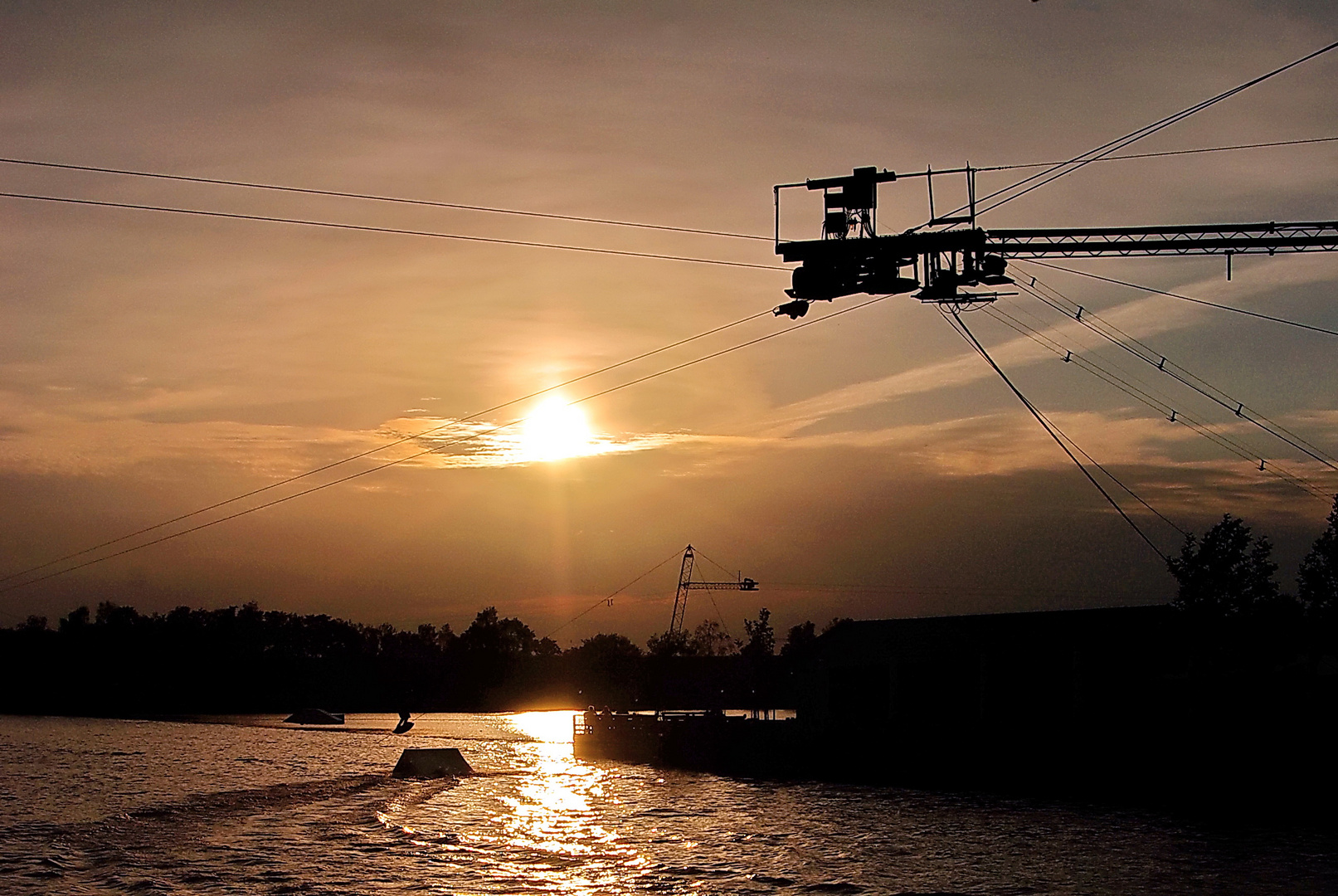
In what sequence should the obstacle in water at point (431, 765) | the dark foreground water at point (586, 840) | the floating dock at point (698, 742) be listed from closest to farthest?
the dark foreground water at point (586, 840) < the obstacle in water at point (431, 765) < the floating dock at point (698, 742)

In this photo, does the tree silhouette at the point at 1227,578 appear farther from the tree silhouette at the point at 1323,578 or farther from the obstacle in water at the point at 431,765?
Answer: the obstacle in water at the point at 431,765

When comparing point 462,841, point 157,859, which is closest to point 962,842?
point 462,841

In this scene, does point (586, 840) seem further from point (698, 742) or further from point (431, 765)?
point (698, 742)

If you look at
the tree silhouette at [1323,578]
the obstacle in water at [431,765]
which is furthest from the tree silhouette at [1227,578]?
the obstacle in water at [431,765]

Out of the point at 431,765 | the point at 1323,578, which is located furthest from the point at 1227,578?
the point at 431,765

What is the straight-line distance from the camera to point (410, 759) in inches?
3159

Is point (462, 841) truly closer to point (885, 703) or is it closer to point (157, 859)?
point (157, 859)

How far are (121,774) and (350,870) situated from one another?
48330mm

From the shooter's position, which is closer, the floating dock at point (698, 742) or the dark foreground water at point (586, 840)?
the dark foreground water at point (586, 840)

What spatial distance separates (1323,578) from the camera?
95250 millimetres

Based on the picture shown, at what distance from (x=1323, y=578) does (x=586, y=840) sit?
69130 millimetres

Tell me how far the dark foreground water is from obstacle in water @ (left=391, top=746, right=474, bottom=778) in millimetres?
1640

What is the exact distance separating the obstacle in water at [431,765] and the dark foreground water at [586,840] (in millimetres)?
1640

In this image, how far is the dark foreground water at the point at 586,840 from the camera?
1613 inches
